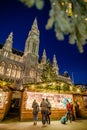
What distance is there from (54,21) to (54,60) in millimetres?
71667

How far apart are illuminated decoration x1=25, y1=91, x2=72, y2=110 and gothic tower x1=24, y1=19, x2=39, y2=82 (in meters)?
38.0

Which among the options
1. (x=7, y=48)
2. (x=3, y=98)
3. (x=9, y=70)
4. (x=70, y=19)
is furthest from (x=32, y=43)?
(x=70, y=19)

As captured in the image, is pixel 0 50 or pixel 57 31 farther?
pixel 0 50

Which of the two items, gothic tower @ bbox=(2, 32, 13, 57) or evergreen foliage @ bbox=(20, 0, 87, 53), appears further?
gothic tower @ bbox=(2, 32, 13, 57)

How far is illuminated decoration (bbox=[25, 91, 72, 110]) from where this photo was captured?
477 inches

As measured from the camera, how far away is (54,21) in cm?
341

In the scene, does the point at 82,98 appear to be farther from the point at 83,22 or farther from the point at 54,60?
the point at 54,60

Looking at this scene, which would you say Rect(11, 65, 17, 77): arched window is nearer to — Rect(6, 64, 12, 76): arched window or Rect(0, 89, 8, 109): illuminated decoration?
Rect(6, 64, 12, 76): arched window

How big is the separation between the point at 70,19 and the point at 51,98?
34.1ft

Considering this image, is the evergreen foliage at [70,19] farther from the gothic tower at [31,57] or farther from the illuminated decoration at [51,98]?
the gothic tower at [31,57]

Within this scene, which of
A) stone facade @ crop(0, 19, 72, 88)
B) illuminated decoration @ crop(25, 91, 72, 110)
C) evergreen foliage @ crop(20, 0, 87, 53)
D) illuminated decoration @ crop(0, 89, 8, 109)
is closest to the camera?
evergreen foliage @ crop(20, 0, 87, 53)

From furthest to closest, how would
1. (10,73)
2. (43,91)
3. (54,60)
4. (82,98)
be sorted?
(54,60) < (10,73) < (82,98) < (43,91)

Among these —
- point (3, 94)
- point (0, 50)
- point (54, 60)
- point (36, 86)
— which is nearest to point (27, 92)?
point (36, 86)

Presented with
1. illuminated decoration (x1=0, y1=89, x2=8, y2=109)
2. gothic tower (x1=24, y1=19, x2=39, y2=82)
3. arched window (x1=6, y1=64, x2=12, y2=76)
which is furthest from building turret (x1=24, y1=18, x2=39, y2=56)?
illuminated decoration (x1=0, y1=89, x2=8, y2=109)
